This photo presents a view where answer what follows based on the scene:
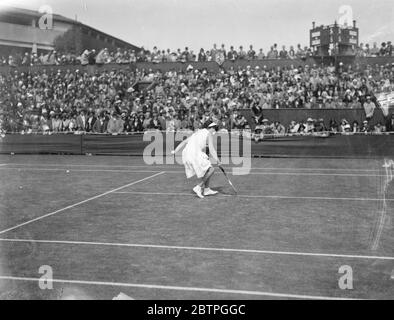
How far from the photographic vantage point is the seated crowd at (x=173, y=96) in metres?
23.6

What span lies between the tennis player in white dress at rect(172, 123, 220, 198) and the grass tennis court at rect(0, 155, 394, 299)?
389mm

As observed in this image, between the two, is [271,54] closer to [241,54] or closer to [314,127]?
[241,54]

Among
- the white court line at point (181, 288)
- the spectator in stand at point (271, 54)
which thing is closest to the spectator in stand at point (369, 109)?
the spectator in stand at point (271, 54)

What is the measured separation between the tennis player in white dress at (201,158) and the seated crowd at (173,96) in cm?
998

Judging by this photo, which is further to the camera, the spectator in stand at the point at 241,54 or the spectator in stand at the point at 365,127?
the spectator in stand at the point at 241,54

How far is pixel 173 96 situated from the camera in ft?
88.2

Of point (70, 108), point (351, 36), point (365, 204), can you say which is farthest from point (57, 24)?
point (365, 204)

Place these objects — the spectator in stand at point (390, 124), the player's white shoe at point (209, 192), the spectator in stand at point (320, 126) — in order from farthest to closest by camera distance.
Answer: the spectator in stand at point (320, 126)
the spectator in stand at point (390, 124)
the player's white shoe at point (209, 192)

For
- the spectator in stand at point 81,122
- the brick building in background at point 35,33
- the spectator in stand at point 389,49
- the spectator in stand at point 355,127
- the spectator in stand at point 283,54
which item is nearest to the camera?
the spectator in stand at point 355,127

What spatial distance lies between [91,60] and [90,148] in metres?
10.5

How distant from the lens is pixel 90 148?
23156 millimetres

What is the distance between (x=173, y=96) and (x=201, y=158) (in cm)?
1571

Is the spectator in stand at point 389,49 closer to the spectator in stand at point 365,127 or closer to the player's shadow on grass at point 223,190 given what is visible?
the spectator in stand at point 365,127

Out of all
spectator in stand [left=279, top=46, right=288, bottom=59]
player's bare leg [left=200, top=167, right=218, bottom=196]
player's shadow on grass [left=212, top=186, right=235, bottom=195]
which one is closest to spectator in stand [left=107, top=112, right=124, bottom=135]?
spectator in stand [left=279, top=46, right=288, bottom=59]
